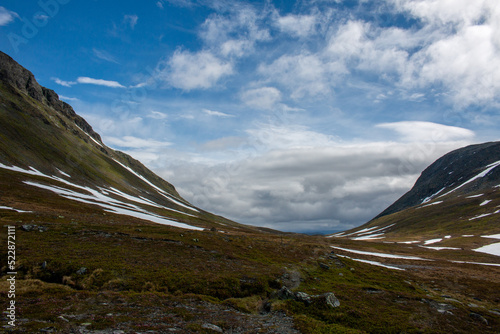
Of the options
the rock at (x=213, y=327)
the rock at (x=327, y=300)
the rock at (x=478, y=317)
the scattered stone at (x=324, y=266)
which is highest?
the rock at (x=327, y=300)

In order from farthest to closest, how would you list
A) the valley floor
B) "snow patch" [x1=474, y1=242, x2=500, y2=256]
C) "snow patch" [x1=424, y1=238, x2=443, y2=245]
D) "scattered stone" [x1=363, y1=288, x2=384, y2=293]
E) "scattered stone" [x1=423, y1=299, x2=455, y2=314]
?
"snow patch" [x1=424, y1=238, x2=443, y2=245], "snow patch" [x1=474, y1=242, x2=500, y2=256], "scattered stone" [x1=363, y1=288, x2=384, y2=293], "scattered stone" [x1=423, y1=299, x2=455, y2=314], the valley floor

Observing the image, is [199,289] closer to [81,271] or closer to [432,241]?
[81,271]

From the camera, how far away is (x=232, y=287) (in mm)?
26641

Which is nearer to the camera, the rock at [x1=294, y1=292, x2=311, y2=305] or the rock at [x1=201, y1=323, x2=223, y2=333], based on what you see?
the rock at [x1=201, y1=323, x2=223, y2=333]

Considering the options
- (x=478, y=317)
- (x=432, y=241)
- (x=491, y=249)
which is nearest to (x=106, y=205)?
(x=478, y=317)

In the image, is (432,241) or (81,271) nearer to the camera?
(81,271)

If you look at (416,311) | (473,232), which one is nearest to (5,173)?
(416,311)

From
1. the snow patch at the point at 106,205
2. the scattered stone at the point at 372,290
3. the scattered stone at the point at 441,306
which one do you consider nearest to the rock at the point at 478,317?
the scattered stone at the point at 441,306

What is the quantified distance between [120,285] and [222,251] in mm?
18696

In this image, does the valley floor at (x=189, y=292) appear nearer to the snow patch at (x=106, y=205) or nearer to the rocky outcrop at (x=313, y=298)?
the rocky outcrop at (x=313, y=298)

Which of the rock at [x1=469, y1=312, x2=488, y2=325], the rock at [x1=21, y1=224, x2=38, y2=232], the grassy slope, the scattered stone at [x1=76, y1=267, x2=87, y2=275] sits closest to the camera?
the grassy slope

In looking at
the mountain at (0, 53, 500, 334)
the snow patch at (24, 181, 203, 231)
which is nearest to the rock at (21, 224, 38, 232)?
the mountain at (0, 53, 500, 334)

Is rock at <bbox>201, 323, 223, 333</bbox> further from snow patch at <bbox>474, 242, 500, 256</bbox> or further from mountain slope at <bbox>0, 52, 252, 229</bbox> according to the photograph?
snow patch at <bbox>474, 242, 500, 256</bbox>

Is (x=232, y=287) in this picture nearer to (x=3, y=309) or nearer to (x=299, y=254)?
(x=3, y=309)
